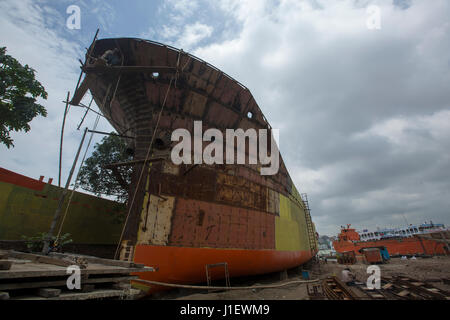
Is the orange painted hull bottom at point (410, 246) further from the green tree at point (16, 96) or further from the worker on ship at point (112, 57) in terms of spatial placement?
the green tree at point (16, 96)

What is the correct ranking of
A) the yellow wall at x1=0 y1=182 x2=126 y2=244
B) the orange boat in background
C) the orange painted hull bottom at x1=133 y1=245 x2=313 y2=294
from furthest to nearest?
the orange boat in background → the yellow wall at x1=0 y1=182 x2=126 y2=244 → the orange painted hull bottom at x1=133 y1=245 x2=313 y2=294

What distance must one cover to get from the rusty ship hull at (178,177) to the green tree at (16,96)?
4275mm

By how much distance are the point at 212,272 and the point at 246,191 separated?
166 inches

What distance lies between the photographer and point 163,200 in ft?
26.0

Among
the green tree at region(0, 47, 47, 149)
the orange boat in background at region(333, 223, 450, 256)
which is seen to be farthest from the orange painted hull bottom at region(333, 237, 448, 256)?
the green tree at region(0, 47, 47, 149)

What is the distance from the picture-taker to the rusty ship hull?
7465 millimetres

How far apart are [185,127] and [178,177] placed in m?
2.49

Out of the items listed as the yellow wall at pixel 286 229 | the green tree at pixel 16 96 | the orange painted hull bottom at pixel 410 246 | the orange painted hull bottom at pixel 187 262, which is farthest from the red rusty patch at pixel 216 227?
the orange painted hull bottom at pixel 410 246

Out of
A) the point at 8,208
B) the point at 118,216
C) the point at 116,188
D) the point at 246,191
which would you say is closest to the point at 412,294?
the point at 246,191

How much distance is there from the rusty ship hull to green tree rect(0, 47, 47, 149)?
14.0 ft

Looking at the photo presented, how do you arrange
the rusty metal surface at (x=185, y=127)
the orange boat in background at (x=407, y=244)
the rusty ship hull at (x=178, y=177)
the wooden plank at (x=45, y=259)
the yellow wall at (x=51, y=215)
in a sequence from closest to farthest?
the wooden plank at (x=45, y=259)
the rusty ship hull at (x=178, y=177)
the rusty metal surface at (x=185, y=127)
the yellow wall at (x=51, y=215)
the orange boat in background at (x=407, y=244)

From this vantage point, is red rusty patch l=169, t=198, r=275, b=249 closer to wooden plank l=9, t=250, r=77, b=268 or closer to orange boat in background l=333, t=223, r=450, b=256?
wooden plank l=9, t=250, r=77, b=268

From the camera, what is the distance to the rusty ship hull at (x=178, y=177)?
7.46 m
